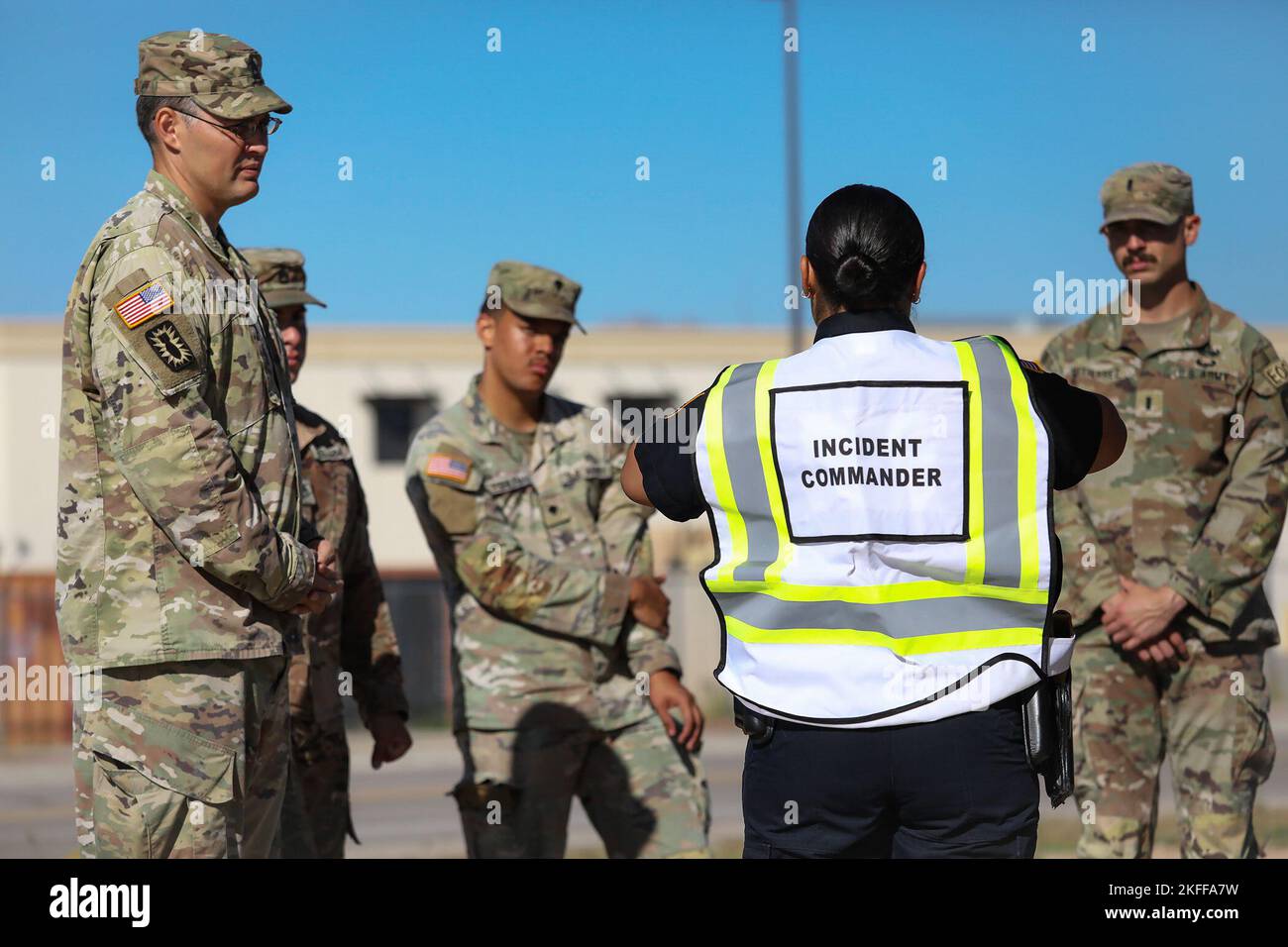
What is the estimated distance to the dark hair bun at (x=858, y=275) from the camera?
10.0ft

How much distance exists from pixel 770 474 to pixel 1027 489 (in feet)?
1.58

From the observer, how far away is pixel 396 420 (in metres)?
26.2

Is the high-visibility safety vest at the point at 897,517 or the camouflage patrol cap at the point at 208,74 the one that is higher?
the camouflage patrol cap at the point at 208,74

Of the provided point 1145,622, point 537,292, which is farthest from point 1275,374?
point 537,292

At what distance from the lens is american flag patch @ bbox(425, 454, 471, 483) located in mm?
4988

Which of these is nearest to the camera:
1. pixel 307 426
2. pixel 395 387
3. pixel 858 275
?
pixel 858 275

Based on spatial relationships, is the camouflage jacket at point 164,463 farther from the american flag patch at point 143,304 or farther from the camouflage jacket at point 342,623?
the camouflage jacket at point 342,623

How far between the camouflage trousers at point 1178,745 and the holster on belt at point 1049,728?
206 centimetres

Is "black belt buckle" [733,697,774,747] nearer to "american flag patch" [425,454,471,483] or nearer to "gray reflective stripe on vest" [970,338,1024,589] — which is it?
"gray reflective stripe on vest" [970,338,1024,589]

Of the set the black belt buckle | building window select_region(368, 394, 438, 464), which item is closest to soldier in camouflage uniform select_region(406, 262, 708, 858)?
the black belt buckle

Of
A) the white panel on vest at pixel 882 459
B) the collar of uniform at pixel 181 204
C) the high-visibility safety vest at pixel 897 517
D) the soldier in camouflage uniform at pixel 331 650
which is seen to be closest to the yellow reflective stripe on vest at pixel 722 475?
the high-visibility safety vest at pixel 897 517

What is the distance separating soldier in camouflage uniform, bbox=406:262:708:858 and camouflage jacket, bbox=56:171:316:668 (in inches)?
54.5

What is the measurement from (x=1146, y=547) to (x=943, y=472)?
2.39 m

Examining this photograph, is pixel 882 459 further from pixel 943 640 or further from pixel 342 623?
pixel 342 623
